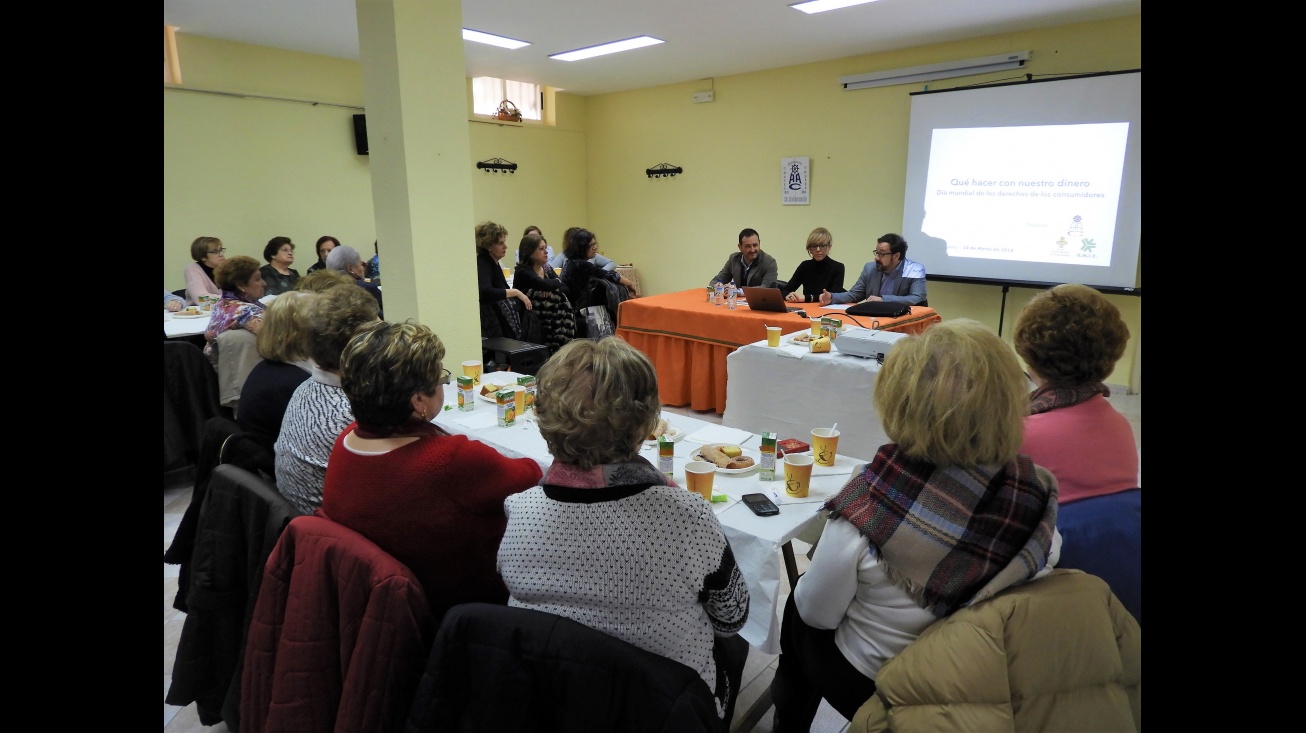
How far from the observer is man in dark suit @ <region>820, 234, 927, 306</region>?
4.75 meters

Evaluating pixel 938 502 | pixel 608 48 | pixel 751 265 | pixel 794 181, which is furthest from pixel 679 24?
pixel 938 502

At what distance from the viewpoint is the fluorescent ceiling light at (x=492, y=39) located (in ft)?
18.0

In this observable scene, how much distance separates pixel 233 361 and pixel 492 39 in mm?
3601

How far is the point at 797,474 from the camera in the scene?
1743mm

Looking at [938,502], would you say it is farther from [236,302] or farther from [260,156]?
[260,156]

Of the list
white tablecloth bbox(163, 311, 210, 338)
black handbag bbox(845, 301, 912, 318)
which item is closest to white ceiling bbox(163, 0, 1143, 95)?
black handbag bbox(845, 301, 912, 318)

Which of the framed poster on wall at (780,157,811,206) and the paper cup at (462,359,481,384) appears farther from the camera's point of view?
the framed poster on wall at (780,157,811,206)

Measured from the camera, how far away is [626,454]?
124 centimetres

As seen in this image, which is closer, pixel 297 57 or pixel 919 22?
pixel 919 22

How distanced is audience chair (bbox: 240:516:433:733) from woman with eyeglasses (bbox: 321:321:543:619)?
9cm

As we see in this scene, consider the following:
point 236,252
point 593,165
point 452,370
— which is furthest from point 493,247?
point 593,165

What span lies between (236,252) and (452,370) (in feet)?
12.3

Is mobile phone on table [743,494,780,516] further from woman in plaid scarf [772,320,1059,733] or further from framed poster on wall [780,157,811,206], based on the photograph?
framed poster on wall [780,157,811,206]
